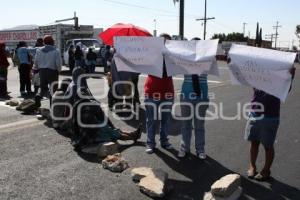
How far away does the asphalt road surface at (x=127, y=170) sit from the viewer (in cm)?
531

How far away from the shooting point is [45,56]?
1022cm

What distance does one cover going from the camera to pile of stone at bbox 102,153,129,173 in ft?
19.9

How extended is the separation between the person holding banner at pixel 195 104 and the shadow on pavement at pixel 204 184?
36 cm

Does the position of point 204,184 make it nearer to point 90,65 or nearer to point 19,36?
point 90,65

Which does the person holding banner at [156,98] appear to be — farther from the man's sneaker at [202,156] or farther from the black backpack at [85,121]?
the black backpack at [85,121]

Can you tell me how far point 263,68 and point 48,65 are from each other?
244 inches

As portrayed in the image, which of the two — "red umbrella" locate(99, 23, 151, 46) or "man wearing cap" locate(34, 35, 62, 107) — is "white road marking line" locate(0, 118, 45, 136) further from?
"red umbrella" locate(99, 23, 151, 46)

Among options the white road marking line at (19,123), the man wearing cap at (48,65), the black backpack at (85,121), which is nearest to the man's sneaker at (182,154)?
the black backpack at (85,121)

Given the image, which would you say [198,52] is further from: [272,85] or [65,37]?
[65,37]

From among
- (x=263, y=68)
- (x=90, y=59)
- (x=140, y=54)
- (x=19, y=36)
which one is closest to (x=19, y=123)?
(x=140, y=54)

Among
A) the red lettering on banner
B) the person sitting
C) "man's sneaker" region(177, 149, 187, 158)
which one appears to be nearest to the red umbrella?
"man's sneaker" region(177, 149, 187, 158)

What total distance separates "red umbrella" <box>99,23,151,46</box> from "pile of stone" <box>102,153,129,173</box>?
3.67m

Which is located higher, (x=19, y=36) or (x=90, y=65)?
(x=19, y=36)

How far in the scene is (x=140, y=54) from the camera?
6.95m
